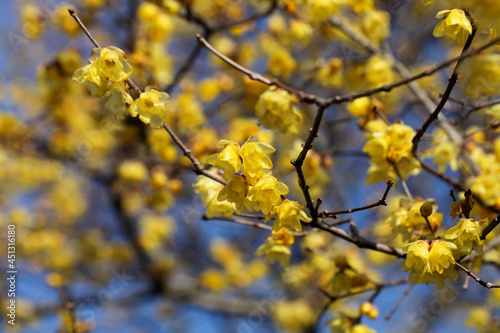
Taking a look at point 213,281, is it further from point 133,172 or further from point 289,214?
point 289,214

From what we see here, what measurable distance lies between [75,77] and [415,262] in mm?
1613

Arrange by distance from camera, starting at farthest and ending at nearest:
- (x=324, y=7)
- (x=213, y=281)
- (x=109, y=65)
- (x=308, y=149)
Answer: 1. (x=213, y=281)
2. (x=324, y=7)
3. (x=109, y=65)
4. (x=308, y=149)

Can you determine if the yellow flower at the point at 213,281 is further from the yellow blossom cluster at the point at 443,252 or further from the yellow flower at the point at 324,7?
the yellow blossom cluster at the point at 443,252

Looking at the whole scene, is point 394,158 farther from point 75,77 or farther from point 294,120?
point 75,77

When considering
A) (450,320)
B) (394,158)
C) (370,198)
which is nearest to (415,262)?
(394,158)

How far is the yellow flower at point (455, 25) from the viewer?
1628 mm

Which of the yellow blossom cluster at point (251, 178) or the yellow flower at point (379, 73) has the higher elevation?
the yellow flower at point (379, 73)

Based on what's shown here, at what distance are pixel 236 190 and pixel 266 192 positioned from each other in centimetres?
11

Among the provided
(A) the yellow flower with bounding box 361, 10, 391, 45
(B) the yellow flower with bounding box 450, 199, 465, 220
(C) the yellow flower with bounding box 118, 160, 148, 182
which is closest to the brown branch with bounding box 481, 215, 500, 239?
(B) the yellow flower with bounding box 450, 199, 465, 220

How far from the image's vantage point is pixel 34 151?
15.8ft

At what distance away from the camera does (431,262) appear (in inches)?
62.1

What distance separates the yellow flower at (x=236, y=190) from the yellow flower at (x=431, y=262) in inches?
26.8

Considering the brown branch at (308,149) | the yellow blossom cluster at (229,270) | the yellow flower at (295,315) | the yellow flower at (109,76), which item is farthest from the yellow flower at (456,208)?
the yellow blossom cluster at (229,270)

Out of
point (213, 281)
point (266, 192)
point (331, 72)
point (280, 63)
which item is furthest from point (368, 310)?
point (213, 281)
